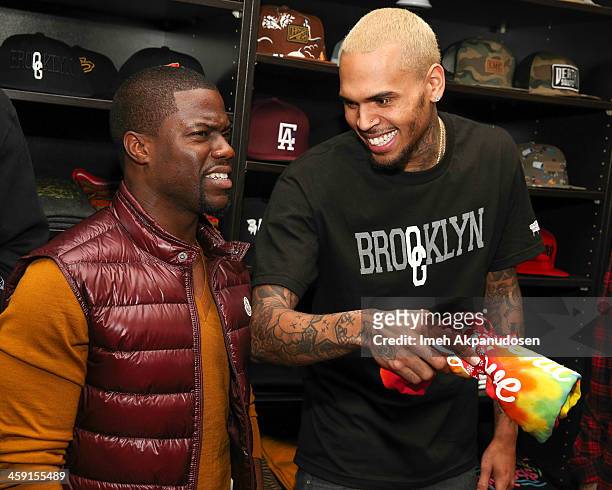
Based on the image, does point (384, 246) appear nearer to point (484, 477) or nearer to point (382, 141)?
point (382, 141)

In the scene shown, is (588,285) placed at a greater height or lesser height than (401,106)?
lesser

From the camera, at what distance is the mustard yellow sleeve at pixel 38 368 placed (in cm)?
125

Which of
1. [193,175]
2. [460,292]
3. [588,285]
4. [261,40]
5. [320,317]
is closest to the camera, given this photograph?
[320,317]

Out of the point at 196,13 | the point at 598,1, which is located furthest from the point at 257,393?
the point at 598,1

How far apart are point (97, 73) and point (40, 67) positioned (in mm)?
187

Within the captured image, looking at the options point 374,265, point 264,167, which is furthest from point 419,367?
point 264,167

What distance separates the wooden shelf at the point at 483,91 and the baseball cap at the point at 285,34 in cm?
7

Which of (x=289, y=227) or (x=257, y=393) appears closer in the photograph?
(x=289, y=227)

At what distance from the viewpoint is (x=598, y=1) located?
310 cm

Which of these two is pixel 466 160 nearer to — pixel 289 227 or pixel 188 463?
pixel 289 227

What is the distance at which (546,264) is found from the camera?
307 centimetres

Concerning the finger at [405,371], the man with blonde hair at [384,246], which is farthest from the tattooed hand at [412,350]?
the man with blonde hair at [384,246]

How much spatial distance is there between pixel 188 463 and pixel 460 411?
0.65 meters

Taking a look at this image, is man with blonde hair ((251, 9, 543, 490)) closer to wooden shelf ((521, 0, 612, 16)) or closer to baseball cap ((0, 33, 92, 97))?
baseball cap ((0, 33, 92, 97))
